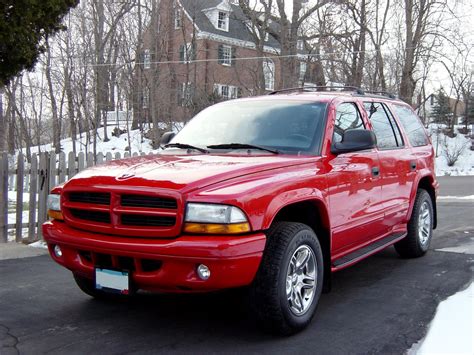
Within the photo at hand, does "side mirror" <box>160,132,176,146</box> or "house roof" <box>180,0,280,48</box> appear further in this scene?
"house roof" <box>180,0,280,48</box>

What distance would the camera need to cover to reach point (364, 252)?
15.9ft

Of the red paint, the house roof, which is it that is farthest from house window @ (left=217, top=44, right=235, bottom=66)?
the red paint

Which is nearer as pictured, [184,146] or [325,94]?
[184,146]

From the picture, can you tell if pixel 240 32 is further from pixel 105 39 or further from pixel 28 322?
pixel 28 322

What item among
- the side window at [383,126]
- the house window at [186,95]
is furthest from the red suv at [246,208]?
the house window at [186,95]

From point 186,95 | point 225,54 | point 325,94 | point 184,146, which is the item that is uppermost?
point 225,54

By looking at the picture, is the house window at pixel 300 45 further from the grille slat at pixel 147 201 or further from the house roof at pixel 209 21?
the grille slat at pixel 147 201

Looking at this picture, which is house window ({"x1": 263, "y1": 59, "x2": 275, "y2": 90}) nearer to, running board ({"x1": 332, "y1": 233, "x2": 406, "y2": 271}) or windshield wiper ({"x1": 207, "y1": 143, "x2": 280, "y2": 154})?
running board ({"x1": 332, "y1": 233, "x2": 406, "y2": 271})

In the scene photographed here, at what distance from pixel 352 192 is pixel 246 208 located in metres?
1.55

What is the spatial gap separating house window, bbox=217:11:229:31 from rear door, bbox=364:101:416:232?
3233cm

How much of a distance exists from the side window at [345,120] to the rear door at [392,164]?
31cm

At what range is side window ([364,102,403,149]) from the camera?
18.1ft

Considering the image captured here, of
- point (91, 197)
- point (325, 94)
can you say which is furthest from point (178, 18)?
point (91, 197)

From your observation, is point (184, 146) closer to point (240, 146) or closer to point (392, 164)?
point (240, 146)
